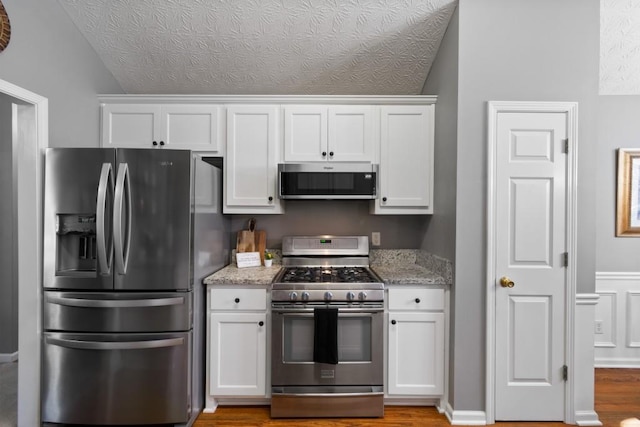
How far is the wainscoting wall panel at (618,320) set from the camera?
2.93 m

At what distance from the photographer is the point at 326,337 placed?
2127 millimetres

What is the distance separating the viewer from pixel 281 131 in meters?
2.61

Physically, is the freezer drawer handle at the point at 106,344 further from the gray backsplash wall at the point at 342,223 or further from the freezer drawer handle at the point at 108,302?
the gray backsplash wall at the point at 342,223

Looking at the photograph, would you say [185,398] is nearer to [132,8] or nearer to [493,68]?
[132,8]

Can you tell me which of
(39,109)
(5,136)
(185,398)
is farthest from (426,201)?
(5,136)

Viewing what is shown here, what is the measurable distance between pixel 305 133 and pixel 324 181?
0.45 metres

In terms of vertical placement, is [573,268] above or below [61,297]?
above

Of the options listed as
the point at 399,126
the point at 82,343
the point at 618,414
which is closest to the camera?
the point at 82,343

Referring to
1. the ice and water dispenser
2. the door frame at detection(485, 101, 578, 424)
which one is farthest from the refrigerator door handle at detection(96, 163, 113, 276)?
the door frame at detection(485, 101, 578, 424)

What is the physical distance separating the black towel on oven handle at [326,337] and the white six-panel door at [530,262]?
109 centimetres

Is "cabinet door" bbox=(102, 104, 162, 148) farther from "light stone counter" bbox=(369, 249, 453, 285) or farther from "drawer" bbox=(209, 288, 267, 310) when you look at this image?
"light stone counter" bbox=(369, 249, 453, 285)

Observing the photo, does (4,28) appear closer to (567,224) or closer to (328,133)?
(328,133)

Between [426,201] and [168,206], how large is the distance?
193cm

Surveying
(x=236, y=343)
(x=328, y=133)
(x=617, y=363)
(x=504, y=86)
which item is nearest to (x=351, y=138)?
(x=328, y=133)
